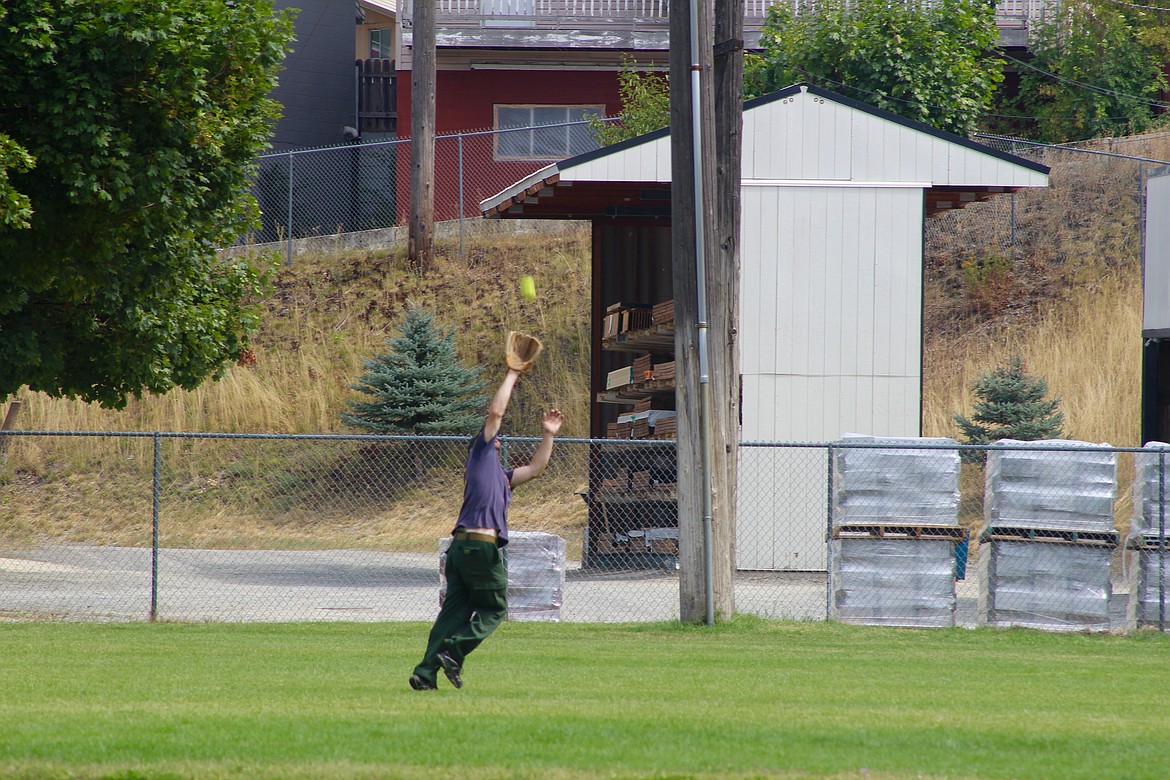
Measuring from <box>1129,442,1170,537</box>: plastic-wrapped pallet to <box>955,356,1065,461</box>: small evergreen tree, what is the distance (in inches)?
348

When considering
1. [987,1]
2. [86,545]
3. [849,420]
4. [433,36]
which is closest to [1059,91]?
[987,1]

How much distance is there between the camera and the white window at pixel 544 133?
105ft

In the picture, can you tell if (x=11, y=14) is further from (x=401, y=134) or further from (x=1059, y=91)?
(x=1059, y=91)

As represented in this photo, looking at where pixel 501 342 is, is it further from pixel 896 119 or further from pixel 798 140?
pixel 896 119

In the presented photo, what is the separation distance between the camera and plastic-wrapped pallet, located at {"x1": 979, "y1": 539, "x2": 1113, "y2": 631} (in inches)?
531

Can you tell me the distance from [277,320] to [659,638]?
19.1m

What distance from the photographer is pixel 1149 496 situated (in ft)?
44.6

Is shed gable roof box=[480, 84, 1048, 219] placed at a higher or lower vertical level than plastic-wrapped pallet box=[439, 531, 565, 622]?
higher

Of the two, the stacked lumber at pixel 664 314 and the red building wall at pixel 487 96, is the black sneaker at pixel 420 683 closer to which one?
the stacked lumber at pixel 664 314

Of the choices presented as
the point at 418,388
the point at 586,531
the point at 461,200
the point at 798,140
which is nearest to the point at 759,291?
the point at 798,140

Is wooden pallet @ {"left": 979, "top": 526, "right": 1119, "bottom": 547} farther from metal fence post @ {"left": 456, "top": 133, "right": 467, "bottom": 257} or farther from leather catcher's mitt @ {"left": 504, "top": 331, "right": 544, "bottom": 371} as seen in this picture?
metal fence post @ {"left": 456, "top": 133, "right": 467, "bottom": 257}

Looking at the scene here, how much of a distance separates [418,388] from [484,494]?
58.4ft

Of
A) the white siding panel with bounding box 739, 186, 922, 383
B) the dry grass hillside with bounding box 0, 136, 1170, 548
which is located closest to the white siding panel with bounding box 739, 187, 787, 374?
the white siding panel with bounding box 739, 186, 922, 383

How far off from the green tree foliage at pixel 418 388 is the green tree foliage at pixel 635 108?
19.3ft
